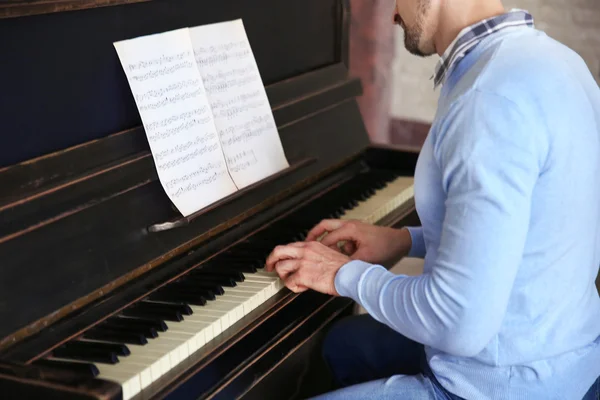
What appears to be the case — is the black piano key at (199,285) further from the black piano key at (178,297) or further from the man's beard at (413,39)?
the man's beard at (413,39)

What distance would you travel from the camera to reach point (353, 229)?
5.66 ft

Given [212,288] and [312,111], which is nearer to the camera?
[212,288]

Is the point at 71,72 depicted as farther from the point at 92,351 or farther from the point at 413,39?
the point at 413,39

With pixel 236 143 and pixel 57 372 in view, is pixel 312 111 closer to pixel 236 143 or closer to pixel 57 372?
pixel 236 143

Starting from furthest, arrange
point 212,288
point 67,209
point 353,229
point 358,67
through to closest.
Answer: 1. point 358,67
2. point 353,229
3. point 212,288
4. point 67,209

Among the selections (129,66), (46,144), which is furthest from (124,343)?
(129,66)

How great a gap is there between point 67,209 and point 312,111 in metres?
0.96

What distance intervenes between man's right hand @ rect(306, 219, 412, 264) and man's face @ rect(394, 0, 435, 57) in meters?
0.43

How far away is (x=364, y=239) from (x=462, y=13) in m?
0.57

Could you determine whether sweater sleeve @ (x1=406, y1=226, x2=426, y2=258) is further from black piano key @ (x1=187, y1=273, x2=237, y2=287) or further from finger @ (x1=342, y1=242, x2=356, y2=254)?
black piano key @ (x1=187, y1=273, x2=237, y2=287)

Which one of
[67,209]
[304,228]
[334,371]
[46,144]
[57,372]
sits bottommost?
[334,371]

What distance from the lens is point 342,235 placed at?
171 cm

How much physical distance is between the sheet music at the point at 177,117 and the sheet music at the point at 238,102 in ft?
0.17

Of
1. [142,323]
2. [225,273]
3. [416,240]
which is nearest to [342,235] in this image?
[416,240]
